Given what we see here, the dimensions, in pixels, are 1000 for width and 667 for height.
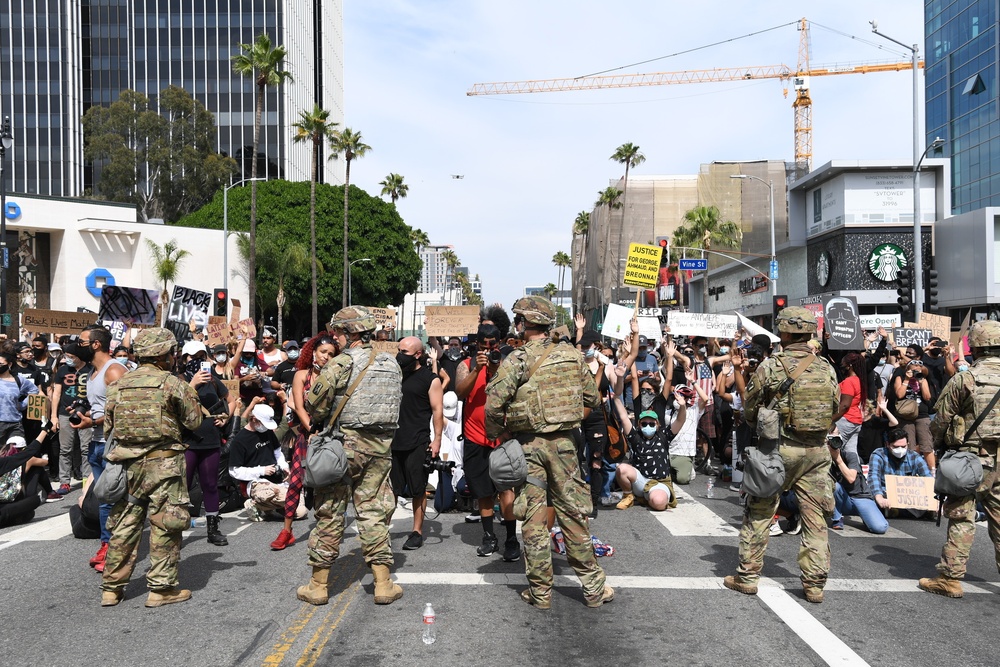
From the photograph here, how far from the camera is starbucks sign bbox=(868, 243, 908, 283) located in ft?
117

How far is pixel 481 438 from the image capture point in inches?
281

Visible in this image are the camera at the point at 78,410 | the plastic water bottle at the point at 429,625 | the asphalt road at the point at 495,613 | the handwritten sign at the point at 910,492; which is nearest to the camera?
the asphalt road at the point at 495,613

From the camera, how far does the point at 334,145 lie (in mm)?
47375

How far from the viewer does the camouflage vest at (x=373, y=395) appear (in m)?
5.53

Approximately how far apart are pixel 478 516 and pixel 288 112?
7414 centimetres

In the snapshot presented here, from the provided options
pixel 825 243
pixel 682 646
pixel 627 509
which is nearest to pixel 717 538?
pixel 627 509

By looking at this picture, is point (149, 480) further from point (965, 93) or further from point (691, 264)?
point (965, 93)

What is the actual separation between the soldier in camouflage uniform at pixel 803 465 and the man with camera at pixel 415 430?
2693 millimetres

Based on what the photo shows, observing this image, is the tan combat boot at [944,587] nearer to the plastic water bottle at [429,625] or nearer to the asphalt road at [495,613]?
the asphalt road at [495,613]

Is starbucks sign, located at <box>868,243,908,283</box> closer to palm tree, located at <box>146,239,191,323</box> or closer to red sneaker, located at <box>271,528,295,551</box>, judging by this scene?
palm tree, located at <box>146,239,191,323</box>

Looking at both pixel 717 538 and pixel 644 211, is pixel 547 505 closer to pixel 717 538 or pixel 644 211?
pixel 717 538

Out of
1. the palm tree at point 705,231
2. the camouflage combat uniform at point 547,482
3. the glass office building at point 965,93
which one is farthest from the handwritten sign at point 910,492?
the glass office building at point 965,93

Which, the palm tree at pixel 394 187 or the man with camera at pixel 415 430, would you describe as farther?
the palm tree at pixel 394 187

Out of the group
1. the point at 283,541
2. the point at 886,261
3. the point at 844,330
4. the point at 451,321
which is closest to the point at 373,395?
the point at 283,541
